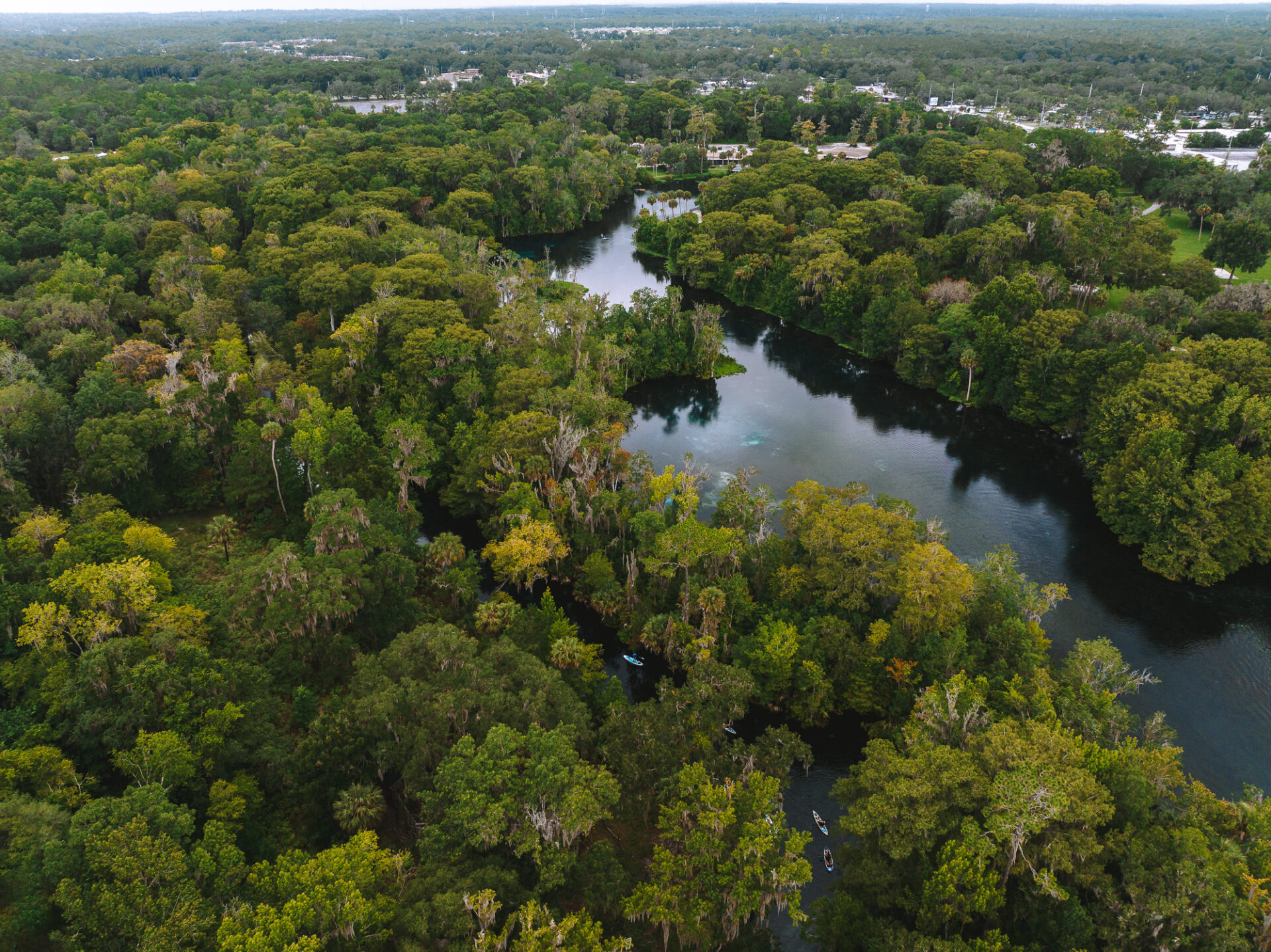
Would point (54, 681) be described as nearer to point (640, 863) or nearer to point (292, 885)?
point (292, 885)

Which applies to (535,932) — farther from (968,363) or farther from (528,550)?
(968,363)

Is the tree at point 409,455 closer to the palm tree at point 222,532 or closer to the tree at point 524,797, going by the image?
the palm tree at point 222,532

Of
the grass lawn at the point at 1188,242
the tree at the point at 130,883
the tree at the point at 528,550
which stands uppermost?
the grass lawn at the point at 1188,242

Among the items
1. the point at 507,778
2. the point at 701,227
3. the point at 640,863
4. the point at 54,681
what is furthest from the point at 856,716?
the point at 701,227

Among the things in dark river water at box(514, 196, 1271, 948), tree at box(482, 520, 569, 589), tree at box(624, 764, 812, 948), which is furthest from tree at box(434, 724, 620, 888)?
tree at box(482, 520, 569, 589)

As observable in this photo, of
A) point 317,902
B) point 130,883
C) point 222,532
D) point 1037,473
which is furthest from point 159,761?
point 1037,473

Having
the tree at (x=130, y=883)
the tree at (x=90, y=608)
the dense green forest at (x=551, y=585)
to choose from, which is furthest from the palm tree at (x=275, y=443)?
the tree at (x=130, y=883)
